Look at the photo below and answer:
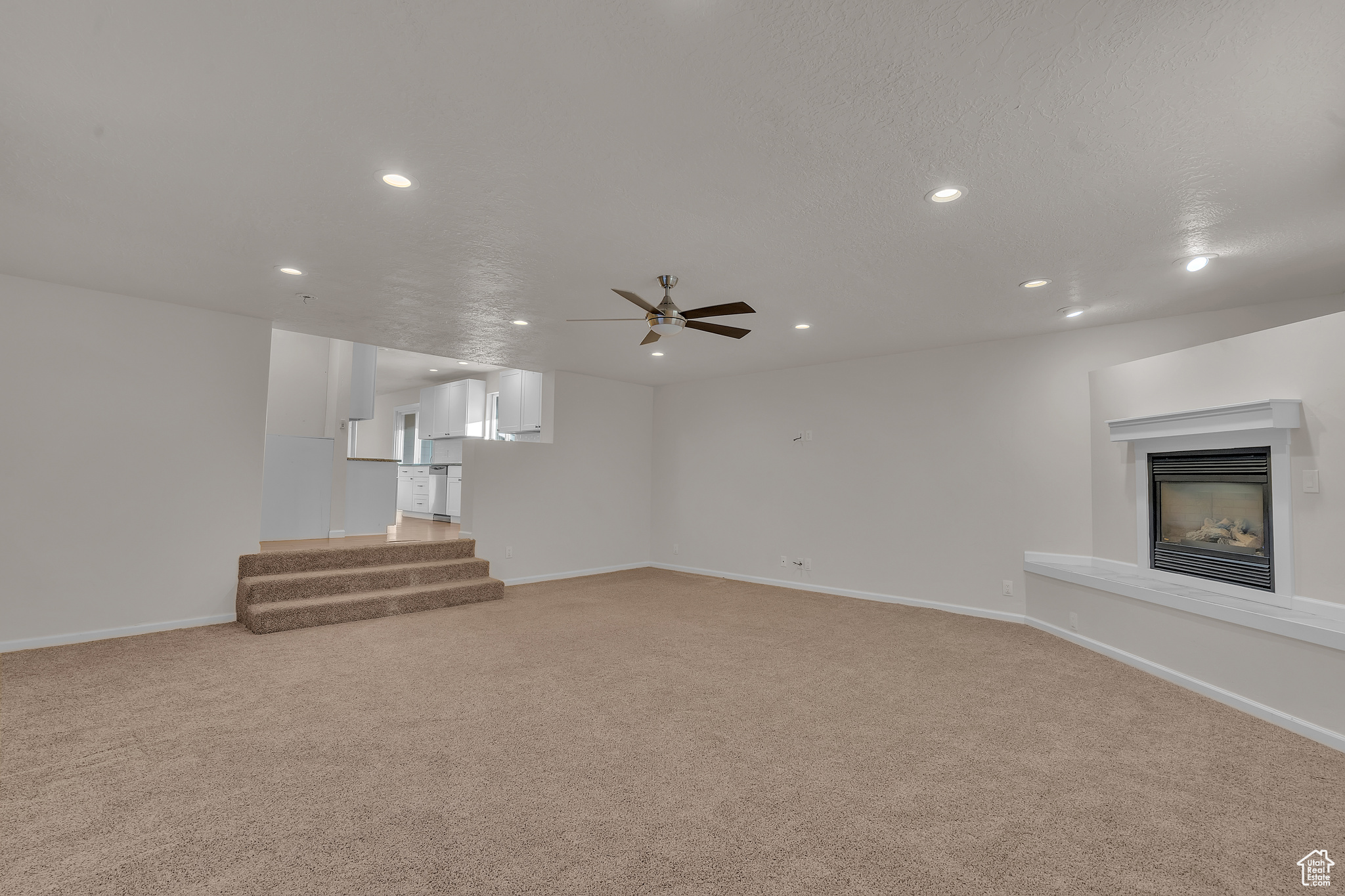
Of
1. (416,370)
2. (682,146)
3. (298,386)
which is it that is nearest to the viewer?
(682,146)

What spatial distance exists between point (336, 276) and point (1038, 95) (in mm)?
4010

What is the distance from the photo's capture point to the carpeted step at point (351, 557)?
5074 millimetres

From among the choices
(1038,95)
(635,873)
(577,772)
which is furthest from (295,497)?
(1038,95)

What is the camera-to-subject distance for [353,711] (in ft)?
10.0

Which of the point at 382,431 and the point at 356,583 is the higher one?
the point at 382,431

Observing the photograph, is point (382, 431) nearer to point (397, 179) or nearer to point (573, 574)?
point (573, 574)

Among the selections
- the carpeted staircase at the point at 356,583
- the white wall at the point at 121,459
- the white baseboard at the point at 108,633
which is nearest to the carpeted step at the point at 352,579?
the carpeted staircase at the point at 356,583

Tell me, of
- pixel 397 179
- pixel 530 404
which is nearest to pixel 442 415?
pixel 530 404

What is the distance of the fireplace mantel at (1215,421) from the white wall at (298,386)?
25.1ft

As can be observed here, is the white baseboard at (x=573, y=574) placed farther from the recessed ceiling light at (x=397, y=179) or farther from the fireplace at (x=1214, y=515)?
the fireplace at (x=1214, y=515)

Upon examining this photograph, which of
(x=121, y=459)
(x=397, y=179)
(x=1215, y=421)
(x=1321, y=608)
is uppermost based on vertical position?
(x=397, y=179)

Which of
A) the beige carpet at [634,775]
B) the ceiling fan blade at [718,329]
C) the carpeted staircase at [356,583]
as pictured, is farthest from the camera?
the carpeted staircase at [356,583]

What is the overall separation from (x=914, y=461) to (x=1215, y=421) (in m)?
2.35

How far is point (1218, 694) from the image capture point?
11.2ft
